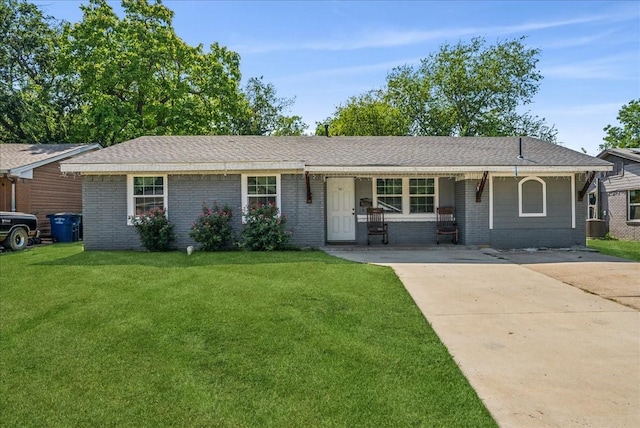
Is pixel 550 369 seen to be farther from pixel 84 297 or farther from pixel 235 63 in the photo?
pixel 235 63

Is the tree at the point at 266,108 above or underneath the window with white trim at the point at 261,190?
above

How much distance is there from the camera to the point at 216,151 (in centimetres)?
1332

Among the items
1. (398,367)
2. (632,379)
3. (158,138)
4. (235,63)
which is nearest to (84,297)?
(398,367)

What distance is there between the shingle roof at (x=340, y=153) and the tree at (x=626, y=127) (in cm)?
2920

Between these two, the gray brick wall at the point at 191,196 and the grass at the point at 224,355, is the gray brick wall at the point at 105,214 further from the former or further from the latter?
the grass at the point at 224,355

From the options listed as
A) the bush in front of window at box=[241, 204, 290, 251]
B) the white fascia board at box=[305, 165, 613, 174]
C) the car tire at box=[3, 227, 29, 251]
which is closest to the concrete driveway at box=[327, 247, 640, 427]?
the white fascia board at box=[305, 165, 613, 174]

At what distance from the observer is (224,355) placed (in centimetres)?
444

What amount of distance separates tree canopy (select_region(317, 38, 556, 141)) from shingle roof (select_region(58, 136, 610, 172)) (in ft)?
50.6

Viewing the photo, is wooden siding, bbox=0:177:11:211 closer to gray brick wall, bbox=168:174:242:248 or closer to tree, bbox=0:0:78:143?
gray brick wall, bbox=168:174:242:248

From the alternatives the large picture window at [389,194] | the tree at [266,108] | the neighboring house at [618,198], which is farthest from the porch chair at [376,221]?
the tree at [266,108]

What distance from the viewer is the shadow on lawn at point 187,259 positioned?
30.7 feet

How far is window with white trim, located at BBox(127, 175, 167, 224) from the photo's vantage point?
12109 millimetres

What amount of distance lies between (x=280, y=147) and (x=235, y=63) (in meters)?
14.9

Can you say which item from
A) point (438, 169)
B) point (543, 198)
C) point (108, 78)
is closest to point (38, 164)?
point (108, 78)
